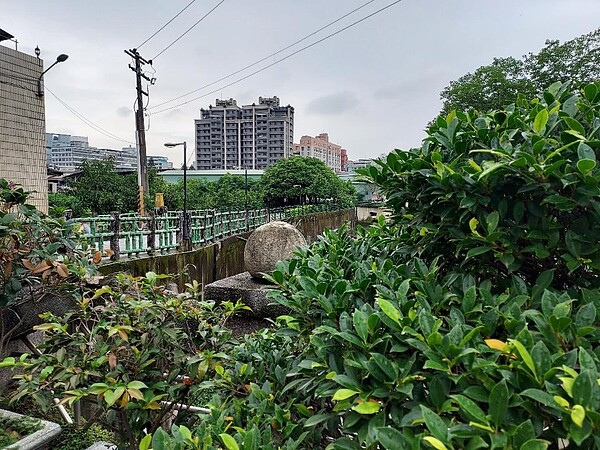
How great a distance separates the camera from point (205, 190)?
20312 millimetres

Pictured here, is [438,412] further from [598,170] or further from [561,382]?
[598,170]

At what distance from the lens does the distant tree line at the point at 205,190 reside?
48.6ft

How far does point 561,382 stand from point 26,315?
A: 2.58m

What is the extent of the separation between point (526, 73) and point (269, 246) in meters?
16.2

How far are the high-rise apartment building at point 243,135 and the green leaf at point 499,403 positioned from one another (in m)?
34.7

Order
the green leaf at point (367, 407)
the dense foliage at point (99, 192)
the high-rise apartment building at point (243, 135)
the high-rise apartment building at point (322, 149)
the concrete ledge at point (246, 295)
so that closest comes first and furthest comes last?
the green leaf at point (367, 407) < the concrete ledge at point (246, 295) < the dense foliage at point (99, 192) < the high-rise apartment building at point (243, 135) < the high-rise apartment building at point (322, 149)

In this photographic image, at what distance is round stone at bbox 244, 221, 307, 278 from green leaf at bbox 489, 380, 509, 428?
12.3 ft

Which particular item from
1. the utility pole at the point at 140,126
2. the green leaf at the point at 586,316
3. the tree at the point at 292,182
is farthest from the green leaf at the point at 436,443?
the tree at the point at 292,182

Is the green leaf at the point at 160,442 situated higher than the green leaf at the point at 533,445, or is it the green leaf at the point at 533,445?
the green leaf at the point at 533,445

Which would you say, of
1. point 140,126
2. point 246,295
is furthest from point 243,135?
point 246,295

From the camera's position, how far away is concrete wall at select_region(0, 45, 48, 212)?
6.04 meters

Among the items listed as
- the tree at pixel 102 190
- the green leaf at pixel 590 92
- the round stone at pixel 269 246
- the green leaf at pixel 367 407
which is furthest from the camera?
the tree at pixel 102 190

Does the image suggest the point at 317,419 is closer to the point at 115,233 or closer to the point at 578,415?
the point at 578,415

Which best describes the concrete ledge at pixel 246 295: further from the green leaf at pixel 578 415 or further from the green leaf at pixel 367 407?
the green leaf at pixel 578 415
